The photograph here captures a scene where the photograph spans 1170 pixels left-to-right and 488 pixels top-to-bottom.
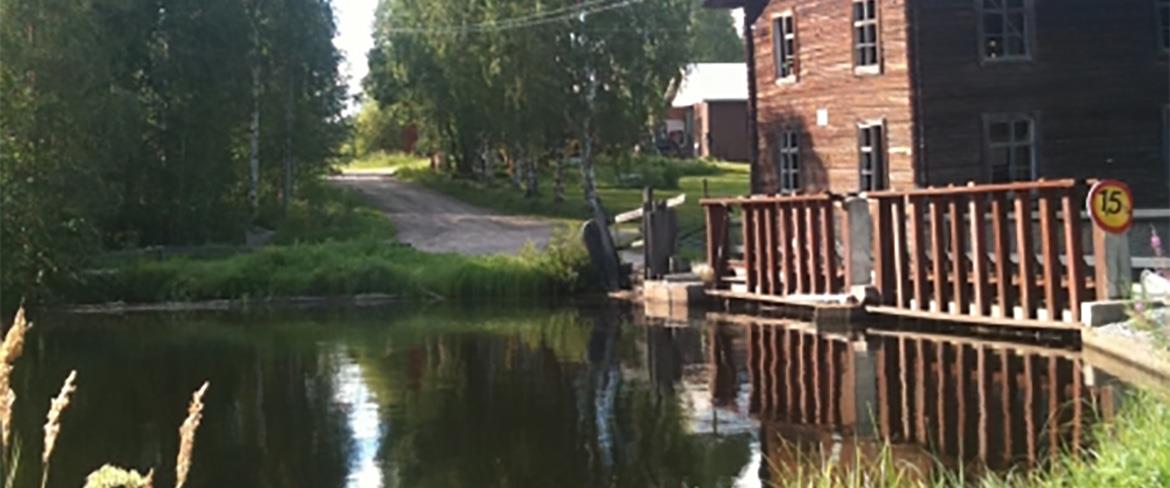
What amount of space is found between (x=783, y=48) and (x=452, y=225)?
13.9 metres

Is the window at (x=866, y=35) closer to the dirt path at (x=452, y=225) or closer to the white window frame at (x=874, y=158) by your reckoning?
the white window frame at (x=874, y=158)

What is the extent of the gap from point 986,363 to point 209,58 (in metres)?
23.9

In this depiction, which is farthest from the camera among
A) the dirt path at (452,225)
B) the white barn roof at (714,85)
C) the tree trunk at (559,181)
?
the white barn roof at (714,85)

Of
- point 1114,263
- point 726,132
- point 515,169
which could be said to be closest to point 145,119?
point 515,169

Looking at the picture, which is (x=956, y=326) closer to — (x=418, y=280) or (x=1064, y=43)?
(x=1064, y=43)

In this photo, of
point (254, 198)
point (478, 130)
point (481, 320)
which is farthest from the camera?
point (478, 130)

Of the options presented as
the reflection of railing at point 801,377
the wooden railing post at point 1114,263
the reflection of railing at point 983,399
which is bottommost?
the reflection of railing at point 801,377

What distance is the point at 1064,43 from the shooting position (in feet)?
88.3

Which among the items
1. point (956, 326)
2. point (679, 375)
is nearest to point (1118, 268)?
point (956, 326)

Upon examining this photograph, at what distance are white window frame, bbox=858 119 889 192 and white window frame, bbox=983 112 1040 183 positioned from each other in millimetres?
1710

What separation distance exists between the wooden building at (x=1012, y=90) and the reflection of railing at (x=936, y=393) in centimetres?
701

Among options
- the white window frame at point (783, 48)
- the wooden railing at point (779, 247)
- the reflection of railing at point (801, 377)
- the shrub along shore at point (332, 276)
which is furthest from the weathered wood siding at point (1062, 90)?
the shrub along shore at point (332, 276)

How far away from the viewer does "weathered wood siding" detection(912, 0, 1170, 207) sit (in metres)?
26.6

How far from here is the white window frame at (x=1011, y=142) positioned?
26.8 metres
